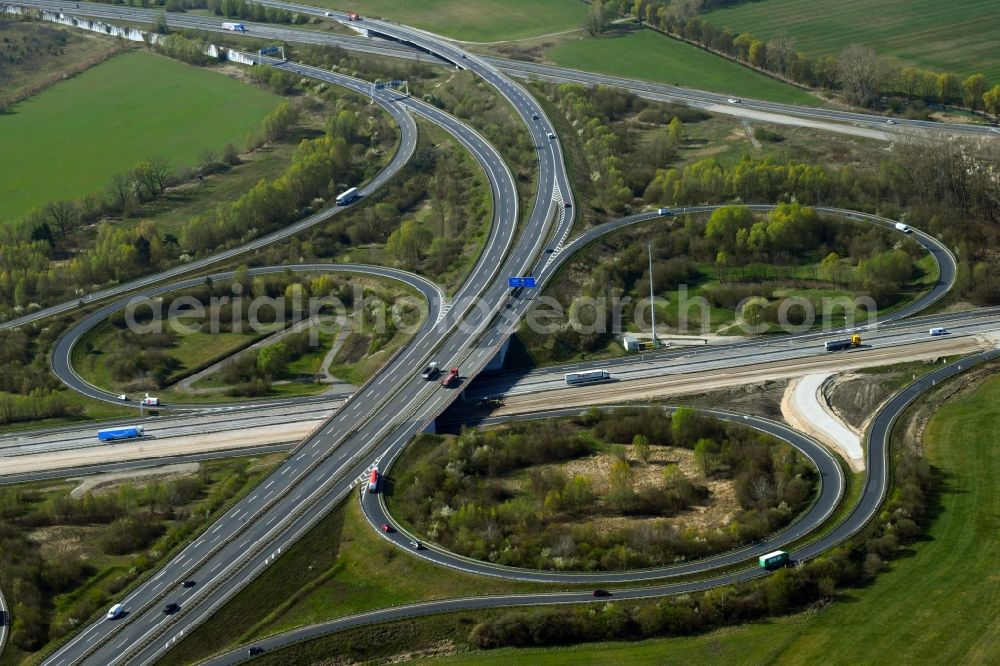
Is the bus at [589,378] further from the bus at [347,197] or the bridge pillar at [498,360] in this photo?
the bus at [347,197]

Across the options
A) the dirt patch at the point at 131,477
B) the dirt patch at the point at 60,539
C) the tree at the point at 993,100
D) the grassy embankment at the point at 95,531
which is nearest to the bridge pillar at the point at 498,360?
the grassy embankment at the point at 95,531

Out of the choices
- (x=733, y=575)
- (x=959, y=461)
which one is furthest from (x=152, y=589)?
(x=959, y=461)

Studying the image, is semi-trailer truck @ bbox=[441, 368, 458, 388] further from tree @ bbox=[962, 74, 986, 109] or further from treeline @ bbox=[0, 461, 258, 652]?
tree @ bbox=[962, 74, 986, 109]

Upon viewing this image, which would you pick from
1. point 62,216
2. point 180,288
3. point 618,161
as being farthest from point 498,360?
point 62,216

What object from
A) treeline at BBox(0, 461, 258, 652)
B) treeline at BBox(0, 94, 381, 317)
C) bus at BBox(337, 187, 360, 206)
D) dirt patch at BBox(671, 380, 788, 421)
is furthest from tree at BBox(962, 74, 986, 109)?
treeline at BBox(0, 461, 258, 652)

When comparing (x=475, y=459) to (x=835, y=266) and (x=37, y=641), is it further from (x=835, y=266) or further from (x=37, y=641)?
(x=835, y=266)
